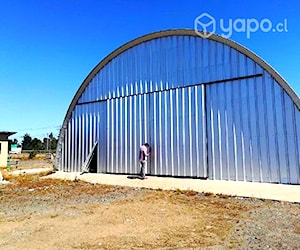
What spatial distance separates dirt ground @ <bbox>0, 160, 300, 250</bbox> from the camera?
5039mm

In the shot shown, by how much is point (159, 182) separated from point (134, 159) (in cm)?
254

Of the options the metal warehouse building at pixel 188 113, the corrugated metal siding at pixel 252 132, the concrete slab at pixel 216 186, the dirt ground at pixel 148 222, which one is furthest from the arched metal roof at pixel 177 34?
the dirt ground at pixel 148 222

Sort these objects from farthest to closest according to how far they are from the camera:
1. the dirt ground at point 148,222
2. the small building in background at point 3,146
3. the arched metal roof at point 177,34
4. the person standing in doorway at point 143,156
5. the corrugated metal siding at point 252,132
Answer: the small building in background at point 3,146 → the person standing in doorway at point 143,156 → the arched metal roof at point 177,34 → the corrugated metal siding at point 252,132 → the dirt ground at point 148,222

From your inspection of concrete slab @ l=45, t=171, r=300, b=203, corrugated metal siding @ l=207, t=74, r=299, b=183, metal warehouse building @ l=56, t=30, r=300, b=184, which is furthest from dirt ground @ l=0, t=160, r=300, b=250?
metal warehouse building @ l=56, t=30, r=300, b=184

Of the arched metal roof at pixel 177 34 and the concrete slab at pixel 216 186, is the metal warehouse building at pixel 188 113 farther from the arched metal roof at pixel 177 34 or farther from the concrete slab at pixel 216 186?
the concrete slab at pixel 216 186

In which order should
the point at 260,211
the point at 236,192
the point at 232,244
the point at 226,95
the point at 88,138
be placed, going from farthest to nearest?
1. the point at 88,138
2. the point at 226,95
3. the point at 236,192
4. the point at 260,211
5. the point at 232,244

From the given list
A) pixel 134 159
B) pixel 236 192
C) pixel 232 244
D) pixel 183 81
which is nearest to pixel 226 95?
pixel 183 81

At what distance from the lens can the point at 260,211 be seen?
7211mm

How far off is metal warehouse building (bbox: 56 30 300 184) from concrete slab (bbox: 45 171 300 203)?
535 millimetres

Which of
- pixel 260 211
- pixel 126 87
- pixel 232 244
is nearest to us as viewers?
pixel 232 244

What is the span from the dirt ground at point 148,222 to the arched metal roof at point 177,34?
4.41m

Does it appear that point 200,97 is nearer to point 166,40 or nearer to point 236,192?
point 166,40

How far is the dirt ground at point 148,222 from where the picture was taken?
5039 mm

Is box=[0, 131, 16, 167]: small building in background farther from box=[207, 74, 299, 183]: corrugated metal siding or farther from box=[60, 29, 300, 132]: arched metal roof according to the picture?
box=[207, 74, 299, 183]: corrugated metal siding
